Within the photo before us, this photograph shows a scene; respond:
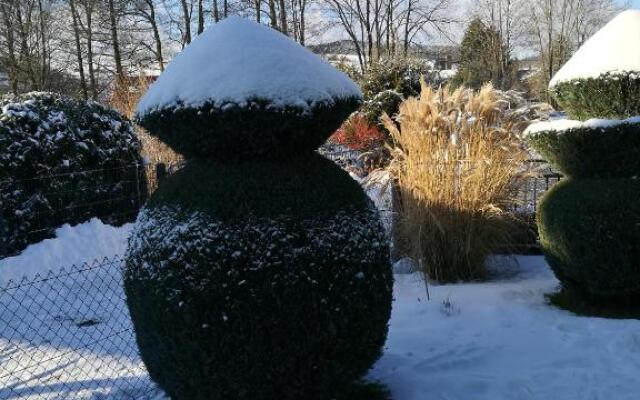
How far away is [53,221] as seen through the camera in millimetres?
7430

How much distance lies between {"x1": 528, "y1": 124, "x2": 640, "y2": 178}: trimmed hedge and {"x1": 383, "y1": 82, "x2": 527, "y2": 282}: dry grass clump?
99cm

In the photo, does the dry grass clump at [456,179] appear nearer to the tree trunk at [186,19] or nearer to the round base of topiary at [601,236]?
the round base of topiary at [601,236]

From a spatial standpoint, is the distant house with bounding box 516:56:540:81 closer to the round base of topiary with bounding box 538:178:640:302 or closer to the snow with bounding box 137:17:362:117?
the round base of topiary with bounding box 538:178:640:302

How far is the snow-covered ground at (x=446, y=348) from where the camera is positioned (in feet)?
11.0

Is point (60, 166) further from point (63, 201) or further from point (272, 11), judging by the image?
point (272, 11)

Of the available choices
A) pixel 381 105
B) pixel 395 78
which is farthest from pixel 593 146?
pixel 395 78

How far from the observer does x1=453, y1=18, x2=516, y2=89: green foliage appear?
30828mm

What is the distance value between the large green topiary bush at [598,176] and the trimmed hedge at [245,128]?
2577mm

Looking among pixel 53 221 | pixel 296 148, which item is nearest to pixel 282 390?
pixel 296 148

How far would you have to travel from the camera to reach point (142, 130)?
28.9 ft

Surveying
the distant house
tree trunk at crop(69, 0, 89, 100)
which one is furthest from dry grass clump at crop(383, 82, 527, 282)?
the distant house

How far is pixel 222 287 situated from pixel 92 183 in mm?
6141

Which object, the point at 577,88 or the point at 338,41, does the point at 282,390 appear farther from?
the point at 338,41

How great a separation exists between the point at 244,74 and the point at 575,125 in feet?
10.1
